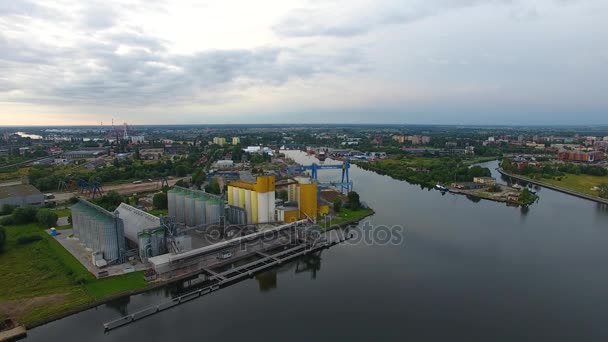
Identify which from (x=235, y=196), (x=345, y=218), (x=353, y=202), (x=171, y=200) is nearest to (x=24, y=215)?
(x=171, y=200)

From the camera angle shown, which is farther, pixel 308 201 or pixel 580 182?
pixel 580 182

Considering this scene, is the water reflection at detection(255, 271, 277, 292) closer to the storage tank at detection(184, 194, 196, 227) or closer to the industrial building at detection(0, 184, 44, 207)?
the storage tank at detection(184, 194, 196, 227)

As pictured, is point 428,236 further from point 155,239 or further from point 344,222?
point 155,239

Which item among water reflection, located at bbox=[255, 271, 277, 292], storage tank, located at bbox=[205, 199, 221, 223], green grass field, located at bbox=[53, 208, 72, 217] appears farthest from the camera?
green grass field, located at bbox=[53, 208, 72, 217]

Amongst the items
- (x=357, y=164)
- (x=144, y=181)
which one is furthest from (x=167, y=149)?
(x=357, y=164)

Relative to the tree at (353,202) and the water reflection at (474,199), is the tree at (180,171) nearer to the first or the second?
the tree at (353,202)

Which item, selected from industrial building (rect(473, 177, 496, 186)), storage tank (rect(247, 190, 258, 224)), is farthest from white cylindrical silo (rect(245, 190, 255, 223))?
industrial building (rect(473, 177, 496, 186))

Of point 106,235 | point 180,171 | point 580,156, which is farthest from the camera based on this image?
point 580,156

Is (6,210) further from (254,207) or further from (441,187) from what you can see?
(441,187)
